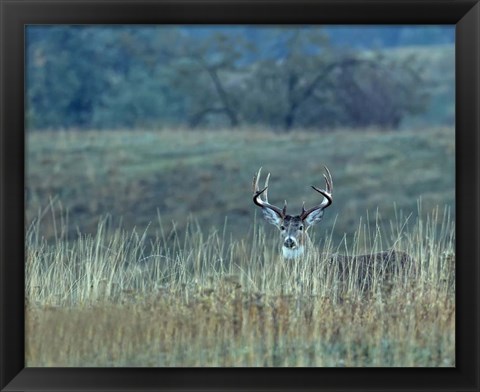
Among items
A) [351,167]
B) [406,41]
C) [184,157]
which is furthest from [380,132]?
[406,41]

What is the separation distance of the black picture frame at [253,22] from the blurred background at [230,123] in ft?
29.9

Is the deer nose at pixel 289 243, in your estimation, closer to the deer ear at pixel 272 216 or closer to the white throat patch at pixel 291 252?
the white throat patch at pixel 291 252

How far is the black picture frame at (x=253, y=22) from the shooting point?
12.4ft

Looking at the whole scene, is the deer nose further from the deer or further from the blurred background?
the blurred background

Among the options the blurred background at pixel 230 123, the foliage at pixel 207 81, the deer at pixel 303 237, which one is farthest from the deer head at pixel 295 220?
the foliage at pixel 207 81

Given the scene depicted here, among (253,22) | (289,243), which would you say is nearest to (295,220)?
(289,243)

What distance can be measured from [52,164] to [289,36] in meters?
10.9

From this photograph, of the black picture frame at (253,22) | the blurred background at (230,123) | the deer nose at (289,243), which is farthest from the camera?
the blurred background at (230,123)

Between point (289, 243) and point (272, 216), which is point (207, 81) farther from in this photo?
point (289, 243)

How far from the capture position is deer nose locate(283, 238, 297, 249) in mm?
6542


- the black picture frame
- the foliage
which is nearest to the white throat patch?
the black picture frame

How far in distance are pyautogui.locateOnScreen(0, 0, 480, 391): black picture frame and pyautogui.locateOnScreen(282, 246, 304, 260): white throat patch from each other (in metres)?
2.54

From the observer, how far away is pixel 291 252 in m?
6.46

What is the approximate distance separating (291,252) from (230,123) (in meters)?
15.9
